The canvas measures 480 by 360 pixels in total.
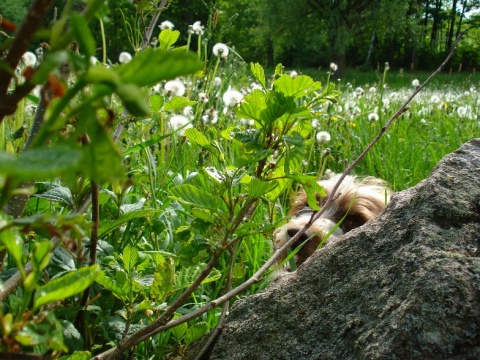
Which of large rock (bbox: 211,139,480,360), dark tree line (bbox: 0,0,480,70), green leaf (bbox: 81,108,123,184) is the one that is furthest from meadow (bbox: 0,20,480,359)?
dark tree line (bbox: 0,0,480,70)

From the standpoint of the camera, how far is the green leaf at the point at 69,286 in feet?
1.98

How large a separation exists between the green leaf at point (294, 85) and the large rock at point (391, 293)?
446 millimetres

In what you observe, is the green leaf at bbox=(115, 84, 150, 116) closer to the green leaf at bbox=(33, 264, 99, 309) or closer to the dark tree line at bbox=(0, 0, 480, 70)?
the green leaf at bbox=(33, 264, 99, 309)

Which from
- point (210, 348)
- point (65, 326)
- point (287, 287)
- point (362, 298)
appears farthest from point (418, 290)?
point (65, 326)

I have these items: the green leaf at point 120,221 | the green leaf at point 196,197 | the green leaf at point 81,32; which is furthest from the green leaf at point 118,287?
the green leaf at point 81,32

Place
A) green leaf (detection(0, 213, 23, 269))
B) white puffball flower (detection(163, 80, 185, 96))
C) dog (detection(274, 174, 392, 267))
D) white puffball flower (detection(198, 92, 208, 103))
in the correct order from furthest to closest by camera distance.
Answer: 1. dog (detection(274, 174, 392, 267))
2. white puffball flower (detection(198, 92, 208, 103))
3. white puffball flower (detection(163, 80, 185, 96))
4. green leaf (detection(0, 213, 23, 269))

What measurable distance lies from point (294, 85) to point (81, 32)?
78 centimetres

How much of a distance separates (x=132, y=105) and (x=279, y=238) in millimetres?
3115

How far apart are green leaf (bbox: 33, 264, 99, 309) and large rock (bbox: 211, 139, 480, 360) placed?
2.41 feet

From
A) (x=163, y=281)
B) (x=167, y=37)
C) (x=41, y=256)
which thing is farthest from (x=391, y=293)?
(x=41, y=256)

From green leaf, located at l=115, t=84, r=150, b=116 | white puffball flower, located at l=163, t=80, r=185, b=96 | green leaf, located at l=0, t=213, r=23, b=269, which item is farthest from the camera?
white puffball flower, located at l=163, t=80, r=185, b=96

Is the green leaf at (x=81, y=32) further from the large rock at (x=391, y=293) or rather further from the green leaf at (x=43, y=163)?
the large rock at (x=391, y=293)

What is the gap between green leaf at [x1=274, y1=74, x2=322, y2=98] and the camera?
3.74 feet

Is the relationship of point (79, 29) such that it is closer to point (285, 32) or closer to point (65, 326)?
point (65, 326)
